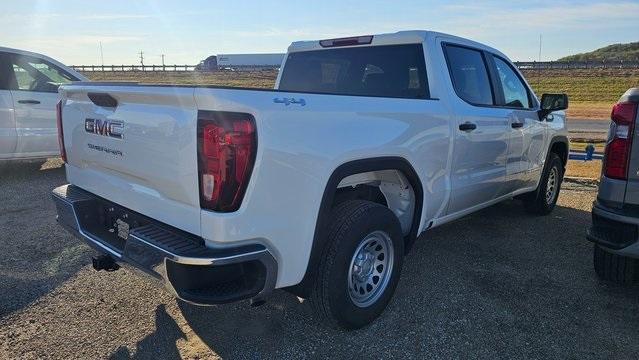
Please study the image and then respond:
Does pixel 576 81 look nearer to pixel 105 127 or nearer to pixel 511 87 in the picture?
pixel 511 87

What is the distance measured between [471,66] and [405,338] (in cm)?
250

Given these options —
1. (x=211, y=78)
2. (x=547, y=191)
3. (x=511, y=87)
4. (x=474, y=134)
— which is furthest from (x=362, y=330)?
(x=211, y=78)

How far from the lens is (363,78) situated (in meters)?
4.29

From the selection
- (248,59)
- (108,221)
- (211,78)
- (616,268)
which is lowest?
(616,268)

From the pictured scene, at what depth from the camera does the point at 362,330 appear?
3.23m

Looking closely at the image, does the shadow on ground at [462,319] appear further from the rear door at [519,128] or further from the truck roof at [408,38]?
the truck roof at [408,38]

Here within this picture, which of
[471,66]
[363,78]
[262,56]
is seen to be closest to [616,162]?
[471,66]

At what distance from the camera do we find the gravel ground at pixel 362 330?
9.87 ft

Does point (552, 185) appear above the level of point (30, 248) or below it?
above

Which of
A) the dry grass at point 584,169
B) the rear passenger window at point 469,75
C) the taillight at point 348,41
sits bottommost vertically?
the dry grass at point 584,169

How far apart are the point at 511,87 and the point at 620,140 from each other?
1.90 m

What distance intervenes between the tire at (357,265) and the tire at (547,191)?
3.04 m

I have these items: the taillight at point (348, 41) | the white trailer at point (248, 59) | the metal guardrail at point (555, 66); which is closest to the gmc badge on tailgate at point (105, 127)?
the taillight at point (348, 41)

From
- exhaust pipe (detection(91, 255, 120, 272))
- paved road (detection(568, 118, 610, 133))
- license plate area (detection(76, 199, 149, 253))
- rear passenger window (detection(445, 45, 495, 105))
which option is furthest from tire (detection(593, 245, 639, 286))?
paved road (detection(568, 118, 610, 133))
